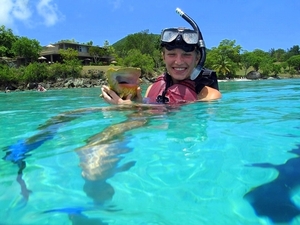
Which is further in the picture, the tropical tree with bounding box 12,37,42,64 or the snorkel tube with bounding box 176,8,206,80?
the tropical tree with bounding box 12,37,42,64

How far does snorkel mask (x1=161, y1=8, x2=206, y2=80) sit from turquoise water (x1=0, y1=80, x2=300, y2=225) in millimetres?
1727

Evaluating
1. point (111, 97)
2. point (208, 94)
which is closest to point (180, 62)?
point (208, 94)

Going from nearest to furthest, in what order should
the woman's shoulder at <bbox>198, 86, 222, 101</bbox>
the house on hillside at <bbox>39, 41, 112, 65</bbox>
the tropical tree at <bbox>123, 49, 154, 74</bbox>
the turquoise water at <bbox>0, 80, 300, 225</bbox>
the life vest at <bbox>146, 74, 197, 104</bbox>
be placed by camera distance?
the turquoise water at <bbox>0, 80, 300, 225</bbox>
the life vest at <bbox>146, 74, 197, 104</bbox>
the woman's shoulder at <bbox>198, 86, 222, 101</bbox>
the tropical tree at <bbox>123, 49, 154, 74</bbox>
the house on hillside at <bbox>39, 41, 112, 65</bbox>

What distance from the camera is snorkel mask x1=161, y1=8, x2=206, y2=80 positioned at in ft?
14.4

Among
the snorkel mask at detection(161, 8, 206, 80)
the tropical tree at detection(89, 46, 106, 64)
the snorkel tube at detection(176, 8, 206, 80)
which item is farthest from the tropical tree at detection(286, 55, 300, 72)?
the snorkel mask at detection(161, 8, 206, 80)

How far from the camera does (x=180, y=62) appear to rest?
176 inches

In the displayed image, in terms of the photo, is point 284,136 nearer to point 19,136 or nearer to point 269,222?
point 269,222

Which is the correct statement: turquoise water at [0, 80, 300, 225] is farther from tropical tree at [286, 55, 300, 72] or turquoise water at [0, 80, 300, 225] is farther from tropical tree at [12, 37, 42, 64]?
tropical tree at [286, 55, 300, 72]

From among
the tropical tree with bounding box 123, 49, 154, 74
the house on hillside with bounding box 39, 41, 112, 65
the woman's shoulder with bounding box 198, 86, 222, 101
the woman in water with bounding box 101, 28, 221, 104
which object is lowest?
the woman's shoulder with bounding box 198, 86, 222, 101

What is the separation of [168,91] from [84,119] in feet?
5.03

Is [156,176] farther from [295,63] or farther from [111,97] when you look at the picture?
[295,63]

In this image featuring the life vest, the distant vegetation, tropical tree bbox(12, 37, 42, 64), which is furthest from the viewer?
tropical tree bbox(12, 37, 42, 64)

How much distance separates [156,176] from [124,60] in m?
58.5

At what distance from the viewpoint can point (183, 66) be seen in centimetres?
453
